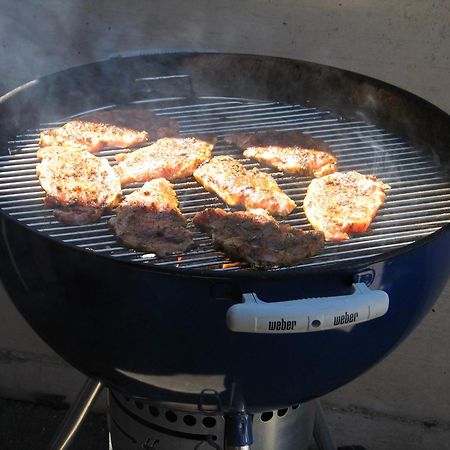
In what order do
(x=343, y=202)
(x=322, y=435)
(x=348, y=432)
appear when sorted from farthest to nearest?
(x=348, y=432), (x=322, y=435), (x=343, y=202)

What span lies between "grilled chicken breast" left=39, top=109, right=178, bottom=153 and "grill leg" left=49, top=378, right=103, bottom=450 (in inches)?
30.8

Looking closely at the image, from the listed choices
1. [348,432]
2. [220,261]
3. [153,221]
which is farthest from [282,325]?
[348,432]

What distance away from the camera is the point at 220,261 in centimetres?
198

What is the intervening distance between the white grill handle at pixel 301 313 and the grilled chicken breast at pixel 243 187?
2.11 feet

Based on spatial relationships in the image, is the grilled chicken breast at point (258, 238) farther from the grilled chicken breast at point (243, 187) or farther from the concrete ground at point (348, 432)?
the concrete ground at point (348, 432)

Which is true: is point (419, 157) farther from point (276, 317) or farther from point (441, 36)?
point (276, 317)

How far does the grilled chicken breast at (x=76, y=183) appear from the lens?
2.16m

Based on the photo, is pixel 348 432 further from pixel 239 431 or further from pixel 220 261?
pixel 220 261

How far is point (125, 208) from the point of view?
7.13ft

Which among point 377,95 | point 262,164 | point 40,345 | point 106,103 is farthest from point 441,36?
point 40,345

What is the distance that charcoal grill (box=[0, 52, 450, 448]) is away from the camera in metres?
1.66

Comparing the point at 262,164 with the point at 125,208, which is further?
the point at 262,164

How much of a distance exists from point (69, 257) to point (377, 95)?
1333 millimetres

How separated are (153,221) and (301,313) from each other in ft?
2.17
